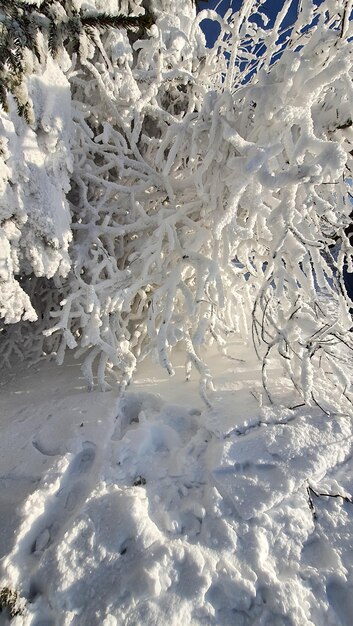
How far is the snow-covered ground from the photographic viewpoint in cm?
169

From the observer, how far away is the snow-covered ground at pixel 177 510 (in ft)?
5.55

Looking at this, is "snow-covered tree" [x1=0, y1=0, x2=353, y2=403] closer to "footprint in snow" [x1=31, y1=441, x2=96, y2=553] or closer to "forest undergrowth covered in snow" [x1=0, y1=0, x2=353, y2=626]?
"forest undergrowth covered in snow" [x1=0, y1=0, x2=353, y2=626]

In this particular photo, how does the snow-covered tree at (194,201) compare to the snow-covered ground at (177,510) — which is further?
the snow-covered tree at (194,201)

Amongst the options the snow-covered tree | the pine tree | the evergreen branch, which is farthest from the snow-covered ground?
the evergreen branch

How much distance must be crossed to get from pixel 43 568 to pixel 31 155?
2486 mm

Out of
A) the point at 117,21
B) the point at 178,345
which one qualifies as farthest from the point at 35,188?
the point at 178,345

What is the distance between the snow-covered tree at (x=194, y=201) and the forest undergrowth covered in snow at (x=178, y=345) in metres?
0.02

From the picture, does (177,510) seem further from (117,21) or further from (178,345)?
(117,21)

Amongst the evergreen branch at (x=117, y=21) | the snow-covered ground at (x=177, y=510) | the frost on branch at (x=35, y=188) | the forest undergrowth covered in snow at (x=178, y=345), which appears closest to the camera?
the snow-covered ground at (x=177, y=510)

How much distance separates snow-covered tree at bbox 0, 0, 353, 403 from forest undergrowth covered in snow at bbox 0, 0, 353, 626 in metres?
0.02

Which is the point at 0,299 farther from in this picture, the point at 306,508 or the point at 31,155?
the point at 306,508

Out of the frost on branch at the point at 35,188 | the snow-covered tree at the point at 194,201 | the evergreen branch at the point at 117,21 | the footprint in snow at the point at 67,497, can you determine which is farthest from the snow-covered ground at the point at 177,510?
the evergreen branch at the point at 117,21

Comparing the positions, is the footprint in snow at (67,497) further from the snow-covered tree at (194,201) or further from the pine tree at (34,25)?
the pine tree at (34,25)

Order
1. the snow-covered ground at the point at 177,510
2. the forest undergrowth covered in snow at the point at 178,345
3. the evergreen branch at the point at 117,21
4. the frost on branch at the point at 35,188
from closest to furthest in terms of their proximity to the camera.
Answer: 1. the snow-covered ground at the point at 177,510
2. the forest undergrowth covered in snow at the point at 178,345
3. the evergreen branch at the point at 117,21
4. the frost on branch at the point at 35,188
